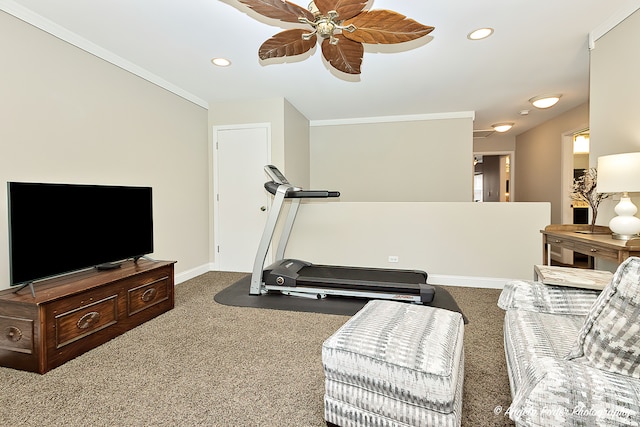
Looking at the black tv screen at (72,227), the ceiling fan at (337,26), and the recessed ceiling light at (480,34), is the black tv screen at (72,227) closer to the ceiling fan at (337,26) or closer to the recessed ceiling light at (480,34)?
→ the ceiling fan at (337,26)

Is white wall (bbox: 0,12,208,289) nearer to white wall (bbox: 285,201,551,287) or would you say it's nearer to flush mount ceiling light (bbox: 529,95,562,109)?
white wall (bbox: 285,201,551,287)

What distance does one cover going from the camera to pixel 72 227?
7.66 feet

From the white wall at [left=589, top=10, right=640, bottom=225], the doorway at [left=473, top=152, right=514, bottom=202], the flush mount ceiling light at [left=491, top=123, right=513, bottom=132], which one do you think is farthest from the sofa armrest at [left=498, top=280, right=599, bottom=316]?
the doorway at [left=473, top=152, right=514, bottom=202]

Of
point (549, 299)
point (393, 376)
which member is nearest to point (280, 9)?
point (393, 376)

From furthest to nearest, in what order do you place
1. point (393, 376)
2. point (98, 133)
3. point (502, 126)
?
point (502, 126)
point (98, 133)
point (393, 376)

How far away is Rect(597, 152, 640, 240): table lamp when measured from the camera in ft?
7.16

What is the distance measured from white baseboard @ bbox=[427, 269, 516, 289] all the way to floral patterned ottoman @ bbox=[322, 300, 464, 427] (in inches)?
99.1

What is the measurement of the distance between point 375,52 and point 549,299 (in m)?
2.48

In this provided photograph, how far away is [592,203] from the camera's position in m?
2.88

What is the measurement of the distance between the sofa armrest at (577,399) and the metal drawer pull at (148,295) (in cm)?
271

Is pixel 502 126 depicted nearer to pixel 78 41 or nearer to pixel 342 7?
pixel 342 7

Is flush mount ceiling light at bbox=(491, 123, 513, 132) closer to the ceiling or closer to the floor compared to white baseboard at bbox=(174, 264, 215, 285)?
closer to the ceiling

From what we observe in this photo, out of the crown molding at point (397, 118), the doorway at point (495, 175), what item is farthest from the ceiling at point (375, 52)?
the doorway at point (495, 175)

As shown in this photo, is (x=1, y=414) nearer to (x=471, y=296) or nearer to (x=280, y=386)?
(x=280, y=386)
